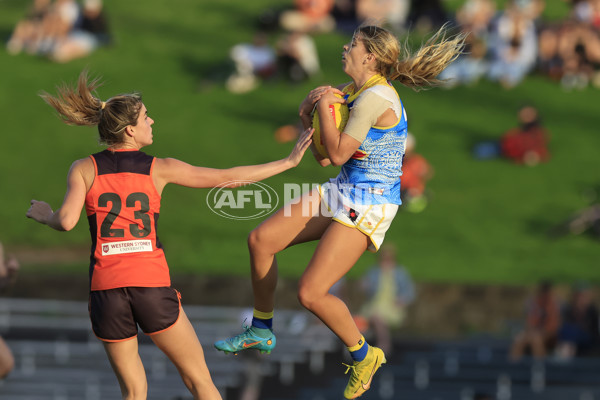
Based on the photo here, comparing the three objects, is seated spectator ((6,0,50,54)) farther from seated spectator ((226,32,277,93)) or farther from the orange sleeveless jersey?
the orange sleeveless jersey

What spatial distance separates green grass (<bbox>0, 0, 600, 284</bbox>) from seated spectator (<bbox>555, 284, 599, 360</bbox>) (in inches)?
84.9

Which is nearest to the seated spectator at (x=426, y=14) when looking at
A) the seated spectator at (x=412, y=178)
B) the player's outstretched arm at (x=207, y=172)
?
the seated spectator at (x=412, y=178)

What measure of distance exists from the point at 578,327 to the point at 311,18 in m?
11.6

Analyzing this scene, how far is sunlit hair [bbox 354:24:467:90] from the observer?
540 cm

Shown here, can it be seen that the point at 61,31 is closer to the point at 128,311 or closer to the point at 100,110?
the point at 100,110

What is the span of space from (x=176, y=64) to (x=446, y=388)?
11.6m

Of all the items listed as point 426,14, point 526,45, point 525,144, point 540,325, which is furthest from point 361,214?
point 426,14

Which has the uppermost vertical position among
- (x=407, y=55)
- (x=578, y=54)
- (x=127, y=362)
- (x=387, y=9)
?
(x=387, y=9)

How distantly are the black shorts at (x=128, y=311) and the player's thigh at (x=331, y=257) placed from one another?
0.80 meters

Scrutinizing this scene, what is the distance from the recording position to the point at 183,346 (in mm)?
5109

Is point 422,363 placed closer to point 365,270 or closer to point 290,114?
point 365,270

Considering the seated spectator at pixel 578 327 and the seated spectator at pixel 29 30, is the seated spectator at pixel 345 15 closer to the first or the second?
the seated spectator at pixel 29 30

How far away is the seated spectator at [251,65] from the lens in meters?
19.6

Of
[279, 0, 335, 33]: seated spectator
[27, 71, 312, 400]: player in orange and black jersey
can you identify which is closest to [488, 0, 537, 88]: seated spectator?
[279, 0, 335, 33]: seated spectator
